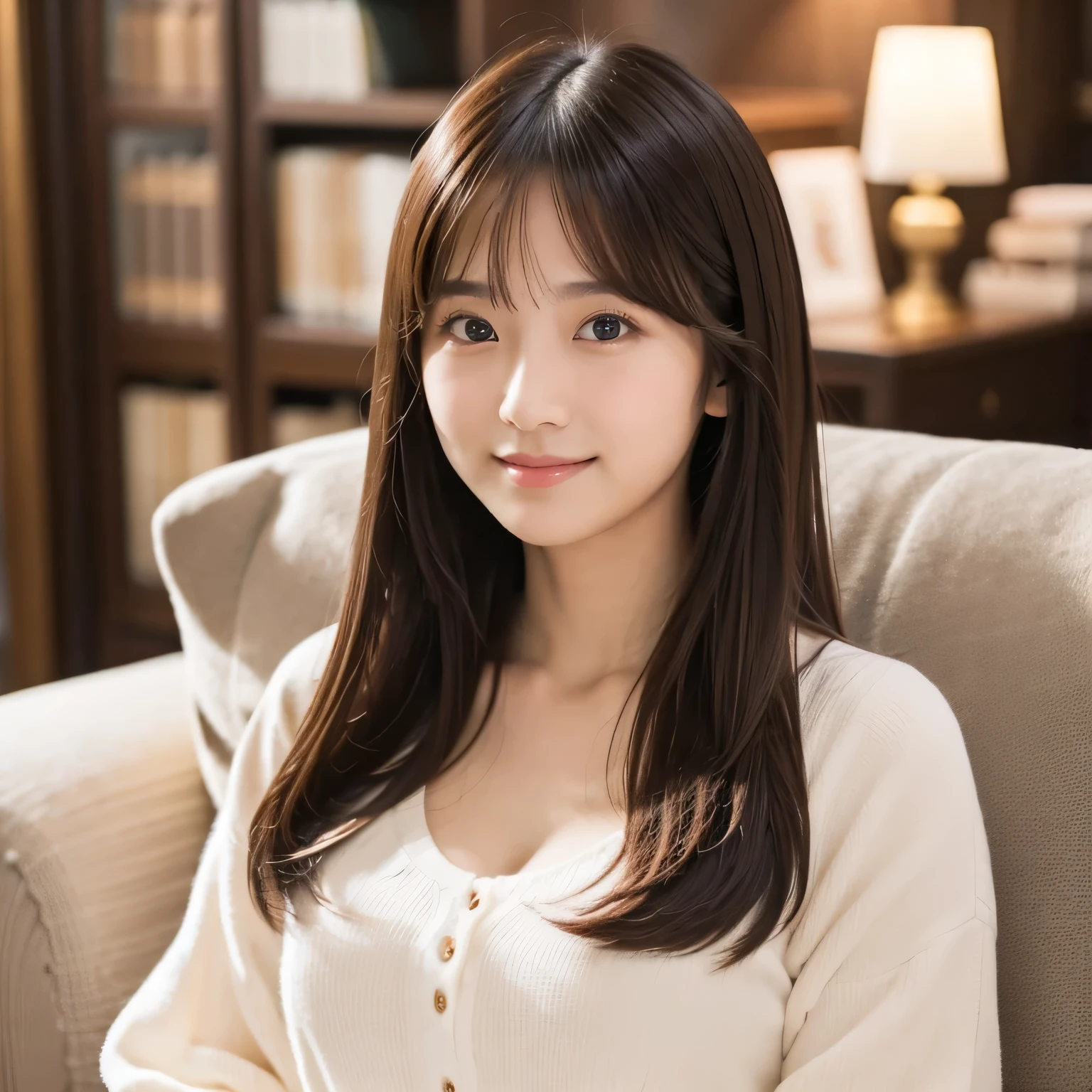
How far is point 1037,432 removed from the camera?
127 inches

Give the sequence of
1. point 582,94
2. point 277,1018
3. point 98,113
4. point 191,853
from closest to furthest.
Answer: point 582,94 < point 277,1018 < point 191,853 < point 98,113

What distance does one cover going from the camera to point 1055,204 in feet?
10.1

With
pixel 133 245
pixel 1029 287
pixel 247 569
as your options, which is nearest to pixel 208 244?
pixel 133 245

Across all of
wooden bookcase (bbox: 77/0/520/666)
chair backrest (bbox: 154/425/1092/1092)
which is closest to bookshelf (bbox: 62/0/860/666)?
wooden bookcase (bbox: 77/0/520/666)

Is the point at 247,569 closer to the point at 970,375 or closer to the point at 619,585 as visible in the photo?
the point at 619,585

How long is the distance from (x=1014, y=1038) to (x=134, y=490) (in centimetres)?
279

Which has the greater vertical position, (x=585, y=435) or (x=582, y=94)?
(x=582, y=94)

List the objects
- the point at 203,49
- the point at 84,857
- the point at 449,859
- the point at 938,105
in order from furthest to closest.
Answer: the point at 203,49 → the point at 938,105 → the point at 84,857 → the point at 449,859

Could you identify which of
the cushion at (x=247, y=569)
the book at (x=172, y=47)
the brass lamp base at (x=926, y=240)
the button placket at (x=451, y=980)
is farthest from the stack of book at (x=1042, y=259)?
the button placket at (x=451, y=980)

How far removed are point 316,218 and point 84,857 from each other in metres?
1.98

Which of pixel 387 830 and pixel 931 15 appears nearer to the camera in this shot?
pixel 387 830

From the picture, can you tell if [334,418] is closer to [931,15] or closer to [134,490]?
[134,490]

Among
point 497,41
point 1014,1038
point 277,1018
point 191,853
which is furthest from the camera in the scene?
point 497,41

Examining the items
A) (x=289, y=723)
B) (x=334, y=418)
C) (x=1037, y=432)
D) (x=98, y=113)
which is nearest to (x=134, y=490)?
(x=334, y=418)
